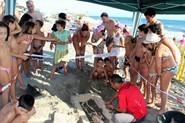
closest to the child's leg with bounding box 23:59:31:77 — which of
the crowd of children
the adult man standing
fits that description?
the crowd of children

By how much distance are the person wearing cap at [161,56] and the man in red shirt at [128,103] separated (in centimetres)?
83

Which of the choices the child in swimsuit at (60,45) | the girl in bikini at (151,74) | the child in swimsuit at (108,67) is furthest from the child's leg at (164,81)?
the child in swimsuit at (60,45)

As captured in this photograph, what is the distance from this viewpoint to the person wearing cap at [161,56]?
5824 millimetres

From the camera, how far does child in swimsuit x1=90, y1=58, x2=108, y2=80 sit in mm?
7465

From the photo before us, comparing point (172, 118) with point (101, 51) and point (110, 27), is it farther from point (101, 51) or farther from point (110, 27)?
point (101, 51)

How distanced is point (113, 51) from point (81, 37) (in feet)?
2.50

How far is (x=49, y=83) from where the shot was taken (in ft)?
22.3

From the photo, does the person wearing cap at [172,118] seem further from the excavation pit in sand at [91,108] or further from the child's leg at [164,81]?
the child's leg at [164,81]

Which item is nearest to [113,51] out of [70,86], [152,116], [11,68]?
[70,86]

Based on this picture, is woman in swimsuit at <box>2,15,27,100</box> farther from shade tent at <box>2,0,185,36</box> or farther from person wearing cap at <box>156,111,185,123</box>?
shade tent at <box>2,0,185,36</box>

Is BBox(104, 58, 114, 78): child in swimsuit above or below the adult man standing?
below

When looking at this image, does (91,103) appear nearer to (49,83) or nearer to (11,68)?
(49,83)

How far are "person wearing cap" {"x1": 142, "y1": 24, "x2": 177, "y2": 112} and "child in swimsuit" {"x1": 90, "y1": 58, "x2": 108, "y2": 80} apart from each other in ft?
4.88

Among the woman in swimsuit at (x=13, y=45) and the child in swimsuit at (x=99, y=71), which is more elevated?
the woman in swimsuit at (x=13, y=45)
